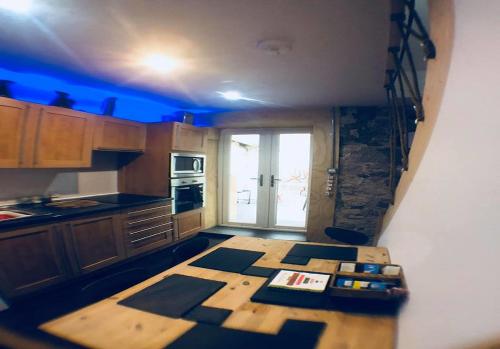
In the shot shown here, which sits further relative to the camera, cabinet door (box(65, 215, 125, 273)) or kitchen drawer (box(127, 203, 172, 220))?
kitchen drawer (box(127, 203, 172, 220))

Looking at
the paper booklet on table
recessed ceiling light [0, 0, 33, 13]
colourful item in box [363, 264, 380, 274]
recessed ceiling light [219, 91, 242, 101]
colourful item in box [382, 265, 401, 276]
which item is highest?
recessed ceiling light [219, 91, 242, 101]

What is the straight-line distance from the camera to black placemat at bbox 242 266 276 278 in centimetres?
149

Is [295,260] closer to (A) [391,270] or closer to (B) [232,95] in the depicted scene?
(A) [391,270]

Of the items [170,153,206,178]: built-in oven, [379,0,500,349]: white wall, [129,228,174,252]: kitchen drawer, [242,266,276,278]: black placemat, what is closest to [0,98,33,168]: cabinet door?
[129,228,174,252]: kitchen drawer

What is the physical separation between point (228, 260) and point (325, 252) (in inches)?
26.1

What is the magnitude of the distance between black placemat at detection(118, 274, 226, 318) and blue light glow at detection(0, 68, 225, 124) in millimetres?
2881

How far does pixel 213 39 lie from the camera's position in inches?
82.2

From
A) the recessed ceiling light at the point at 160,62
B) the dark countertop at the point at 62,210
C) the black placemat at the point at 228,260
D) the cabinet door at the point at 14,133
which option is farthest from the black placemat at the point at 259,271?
the cabinet door at the point at 14,133

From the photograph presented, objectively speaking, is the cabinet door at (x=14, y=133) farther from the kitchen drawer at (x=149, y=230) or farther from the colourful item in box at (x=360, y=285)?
the colourful item in box at (x=360, y=285)

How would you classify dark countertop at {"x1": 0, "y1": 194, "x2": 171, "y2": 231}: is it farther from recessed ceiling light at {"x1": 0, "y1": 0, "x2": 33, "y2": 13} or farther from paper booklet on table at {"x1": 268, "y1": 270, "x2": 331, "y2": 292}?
paper booklet on table at {"x1": 268, "y1": 270, "x2": 331, "y2": 292}

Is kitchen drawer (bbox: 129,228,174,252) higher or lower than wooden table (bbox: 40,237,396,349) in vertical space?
lower

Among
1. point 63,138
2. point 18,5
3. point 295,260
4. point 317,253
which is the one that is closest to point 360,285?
point 295,260

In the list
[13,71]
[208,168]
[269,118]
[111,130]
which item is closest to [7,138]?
[13,71]

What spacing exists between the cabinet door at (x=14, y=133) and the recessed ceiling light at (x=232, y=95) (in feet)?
7.21
